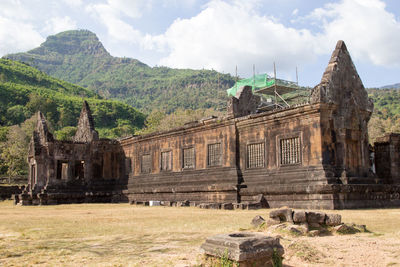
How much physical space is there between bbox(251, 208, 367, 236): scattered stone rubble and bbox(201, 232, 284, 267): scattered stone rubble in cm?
269

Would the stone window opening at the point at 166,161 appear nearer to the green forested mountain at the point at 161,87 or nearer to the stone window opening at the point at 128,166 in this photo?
the stone window opening at the point at 128,166

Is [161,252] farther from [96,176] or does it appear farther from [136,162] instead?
[96,176]

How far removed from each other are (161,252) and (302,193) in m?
10.7

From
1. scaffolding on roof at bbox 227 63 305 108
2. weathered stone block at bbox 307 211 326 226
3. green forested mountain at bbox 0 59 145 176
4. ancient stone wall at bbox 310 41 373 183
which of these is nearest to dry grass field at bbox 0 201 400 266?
weathered stone block at bbox 307 211 326 226

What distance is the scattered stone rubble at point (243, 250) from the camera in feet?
17.6

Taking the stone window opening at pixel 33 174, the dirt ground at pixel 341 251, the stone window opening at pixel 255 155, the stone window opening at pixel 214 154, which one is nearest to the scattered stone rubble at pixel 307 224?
the dirt ground at pixel 341 251

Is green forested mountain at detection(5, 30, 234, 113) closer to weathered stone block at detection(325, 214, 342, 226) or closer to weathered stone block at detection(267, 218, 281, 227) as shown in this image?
weathered stone block at detection(267, 218, 281, 227)

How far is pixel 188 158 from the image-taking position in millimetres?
23391

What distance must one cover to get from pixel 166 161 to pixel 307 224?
681 inches

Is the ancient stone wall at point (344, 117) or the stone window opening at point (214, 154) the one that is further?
the stone window opening at point (214, 154)

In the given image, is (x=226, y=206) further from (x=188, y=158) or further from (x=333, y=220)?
(x=333, y=220)

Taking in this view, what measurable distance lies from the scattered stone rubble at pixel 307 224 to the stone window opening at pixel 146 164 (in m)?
18.3

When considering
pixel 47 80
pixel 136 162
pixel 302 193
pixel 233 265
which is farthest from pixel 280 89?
pixel 47 80

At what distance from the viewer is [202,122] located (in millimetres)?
22234
